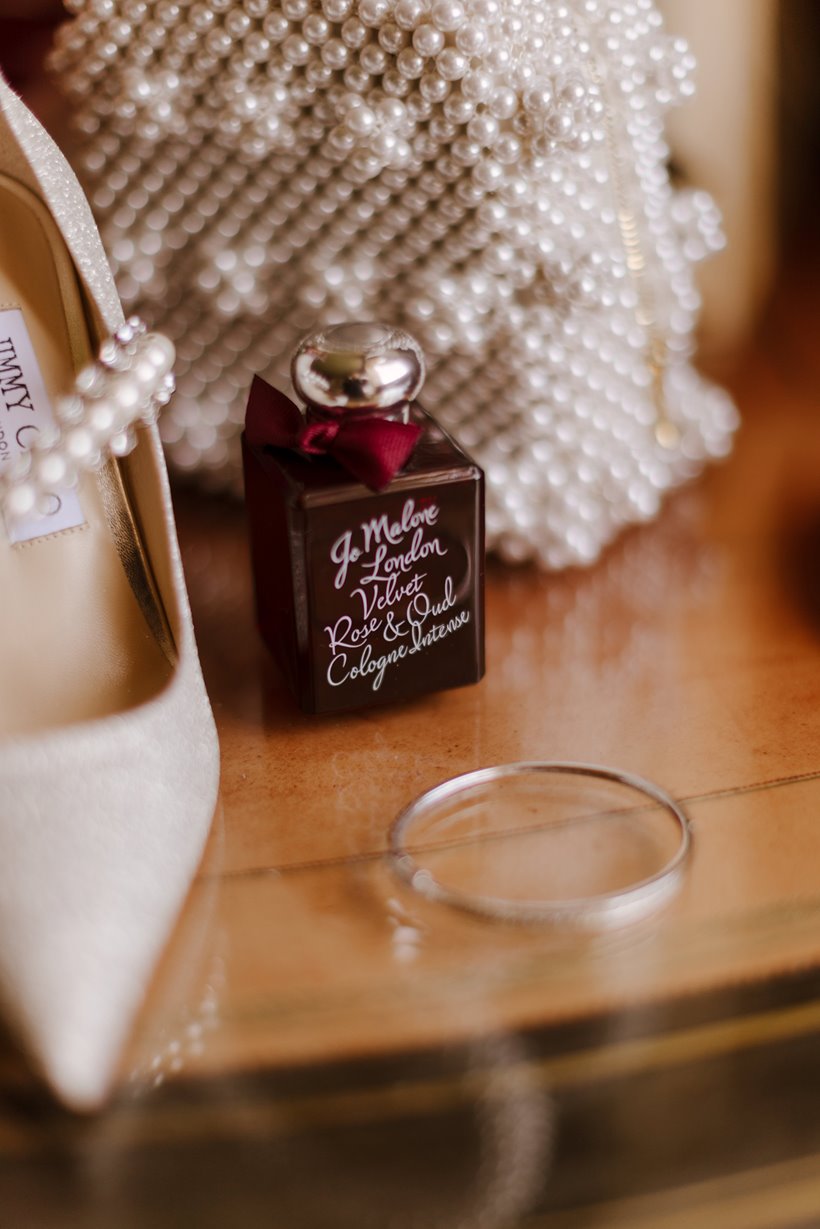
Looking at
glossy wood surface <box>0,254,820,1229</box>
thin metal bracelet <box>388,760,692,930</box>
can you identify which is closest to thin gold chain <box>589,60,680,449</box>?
glossy wood surface <box>0,254,820,1229</box>

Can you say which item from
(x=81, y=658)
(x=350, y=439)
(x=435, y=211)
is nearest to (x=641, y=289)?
(x=435, y=211)

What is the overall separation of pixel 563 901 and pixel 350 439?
0.20m

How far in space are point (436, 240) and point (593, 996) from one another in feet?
1.19

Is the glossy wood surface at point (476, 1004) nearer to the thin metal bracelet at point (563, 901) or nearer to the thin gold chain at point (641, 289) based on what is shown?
the thin metal bracelet at point (563, 901)

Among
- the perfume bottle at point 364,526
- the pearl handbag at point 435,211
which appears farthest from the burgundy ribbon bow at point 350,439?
the pearl handbag at point 435,211

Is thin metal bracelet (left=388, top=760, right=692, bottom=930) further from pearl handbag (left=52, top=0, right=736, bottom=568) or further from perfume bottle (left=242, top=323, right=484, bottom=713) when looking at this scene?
pearl handbag (left=52, top=0, right=736, bottom=568)

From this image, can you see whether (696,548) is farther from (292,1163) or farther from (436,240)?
(292,1163)

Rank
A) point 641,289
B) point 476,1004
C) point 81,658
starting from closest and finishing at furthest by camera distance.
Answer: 1. point 476,1004
2. point 81,658
3. point 641,289

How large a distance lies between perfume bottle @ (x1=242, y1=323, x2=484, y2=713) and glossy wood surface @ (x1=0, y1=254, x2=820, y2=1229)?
3cm

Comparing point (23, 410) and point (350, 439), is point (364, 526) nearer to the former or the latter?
point (350, 439)

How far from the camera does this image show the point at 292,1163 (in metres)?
0.37

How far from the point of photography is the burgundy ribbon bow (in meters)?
0.49

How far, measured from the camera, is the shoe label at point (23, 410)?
1.81 ft

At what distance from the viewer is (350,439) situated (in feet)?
1.62
